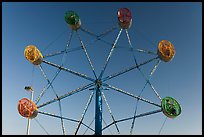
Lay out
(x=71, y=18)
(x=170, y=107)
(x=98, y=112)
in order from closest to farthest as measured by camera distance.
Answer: (x=170, y=107) → (x=98, y=112) → (x=71, y=18)

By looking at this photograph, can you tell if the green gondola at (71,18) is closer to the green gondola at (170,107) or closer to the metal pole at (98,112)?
the metal pole at (98,112)

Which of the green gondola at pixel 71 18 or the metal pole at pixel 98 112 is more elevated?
the green gondola at pixel 71 18

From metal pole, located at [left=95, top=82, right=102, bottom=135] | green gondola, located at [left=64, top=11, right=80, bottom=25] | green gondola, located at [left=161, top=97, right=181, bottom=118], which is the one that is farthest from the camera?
green gondola, located at [left=64, top=11, right=80, bottom=25]

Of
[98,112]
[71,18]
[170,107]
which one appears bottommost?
[170,107]

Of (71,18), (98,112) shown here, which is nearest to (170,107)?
(98,112)

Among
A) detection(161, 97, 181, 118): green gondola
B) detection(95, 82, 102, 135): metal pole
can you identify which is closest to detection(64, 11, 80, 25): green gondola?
detection(95, 82, 102, 135): metal pole

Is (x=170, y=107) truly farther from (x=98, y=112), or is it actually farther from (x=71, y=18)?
(x=71, y=18)

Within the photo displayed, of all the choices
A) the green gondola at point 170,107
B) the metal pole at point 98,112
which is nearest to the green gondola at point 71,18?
the metal pole at point 98,112

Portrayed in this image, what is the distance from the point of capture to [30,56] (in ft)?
73.2

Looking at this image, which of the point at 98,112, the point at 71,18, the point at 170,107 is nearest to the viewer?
the point at 170,107

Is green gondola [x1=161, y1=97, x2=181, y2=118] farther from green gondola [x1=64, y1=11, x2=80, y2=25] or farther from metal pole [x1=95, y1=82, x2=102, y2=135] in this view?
green gondola [x1=64, y1=11, x2=80, y2=25]

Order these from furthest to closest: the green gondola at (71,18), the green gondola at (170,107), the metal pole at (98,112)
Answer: the green gondola at (71,18) < the metal pole at (98,112) < the green gondola at (170,107)

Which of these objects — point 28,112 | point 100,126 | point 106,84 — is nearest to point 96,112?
point 100,126

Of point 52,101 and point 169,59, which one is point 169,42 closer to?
point 169,59
